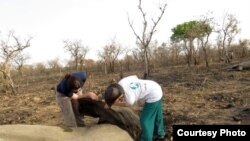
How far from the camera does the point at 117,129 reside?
5.49 metres

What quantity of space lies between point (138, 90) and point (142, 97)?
0.61 ft

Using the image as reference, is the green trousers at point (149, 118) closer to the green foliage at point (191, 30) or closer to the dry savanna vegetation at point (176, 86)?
the dry savanna vegetation at point (176, 86)

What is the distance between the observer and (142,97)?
5340 mm

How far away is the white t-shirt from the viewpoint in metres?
5.00

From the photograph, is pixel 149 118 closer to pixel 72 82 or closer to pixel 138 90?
pixel 138 90

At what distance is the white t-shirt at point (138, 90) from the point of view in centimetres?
500

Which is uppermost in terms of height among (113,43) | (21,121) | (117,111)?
(113,43)

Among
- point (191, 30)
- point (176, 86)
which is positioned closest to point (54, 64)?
point (191, 30)

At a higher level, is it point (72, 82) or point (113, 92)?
point (72, 82)

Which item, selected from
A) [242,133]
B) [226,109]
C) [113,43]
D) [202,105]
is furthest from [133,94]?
[113,43]

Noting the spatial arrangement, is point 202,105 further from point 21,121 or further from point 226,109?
point 21,121

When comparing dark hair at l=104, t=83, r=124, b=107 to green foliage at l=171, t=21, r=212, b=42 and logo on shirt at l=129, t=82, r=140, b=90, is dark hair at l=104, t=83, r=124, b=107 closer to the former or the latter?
logo on shirt at l=129, t=82, r=140, b=90

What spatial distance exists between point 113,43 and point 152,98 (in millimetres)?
37650

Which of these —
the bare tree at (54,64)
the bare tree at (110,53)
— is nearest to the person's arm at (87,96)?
the bare tree at (110,53)
